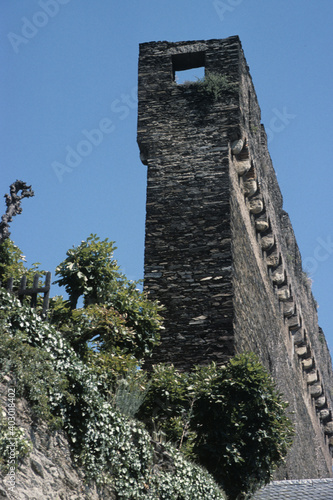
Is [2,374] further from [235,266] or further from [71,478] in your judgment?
[235,266]

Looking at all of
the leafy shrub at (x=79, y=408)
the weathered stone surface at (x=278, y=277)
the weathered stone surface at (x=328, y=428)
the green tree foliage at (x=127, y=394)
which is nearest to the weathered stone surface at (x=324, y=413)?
the weathered stone surface at (x=328, y=428)

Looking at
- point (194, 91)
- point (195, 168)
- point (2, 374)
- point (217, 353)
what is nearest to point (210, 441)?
point (217, 353)

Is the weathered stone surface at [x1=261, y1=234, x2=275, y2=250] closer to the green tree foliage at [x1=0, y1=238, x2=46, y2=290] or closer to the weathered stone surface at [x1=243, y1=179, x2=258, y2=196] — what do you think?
the weathered stone surface at [x1=243, y1=179, x2=258, y2=196]

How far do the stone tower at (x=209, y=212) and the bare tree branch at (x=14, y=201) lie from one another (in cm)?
408

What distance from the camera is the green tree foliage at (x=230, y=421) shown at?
428 inches

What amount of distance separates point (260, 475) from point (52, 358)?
3587mm

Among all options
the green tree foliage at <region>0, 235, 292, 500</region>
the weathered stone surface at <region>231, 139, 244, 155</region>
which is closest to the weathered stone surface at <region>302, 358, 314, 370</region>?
the weathered stone surface at <region>231, 139, 244, 155</region>

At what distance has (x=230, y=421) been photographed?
11.0 metres

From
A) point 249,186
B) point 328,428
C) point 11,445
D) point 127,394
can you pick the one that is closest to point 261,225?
point 249,186

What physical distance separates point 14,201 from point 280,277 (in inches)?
393

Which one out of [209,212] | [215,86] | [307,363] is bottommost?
[307,363]

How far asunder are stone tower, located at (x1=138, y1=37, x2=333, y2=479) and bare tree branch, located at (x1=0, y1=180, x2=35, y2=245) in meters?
4.08

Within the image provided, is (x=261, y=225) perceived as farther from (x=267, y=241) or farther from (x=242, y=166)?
(x=242, y=166)

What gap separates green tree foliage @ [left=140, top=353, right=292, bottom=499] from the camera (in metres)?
10.9
